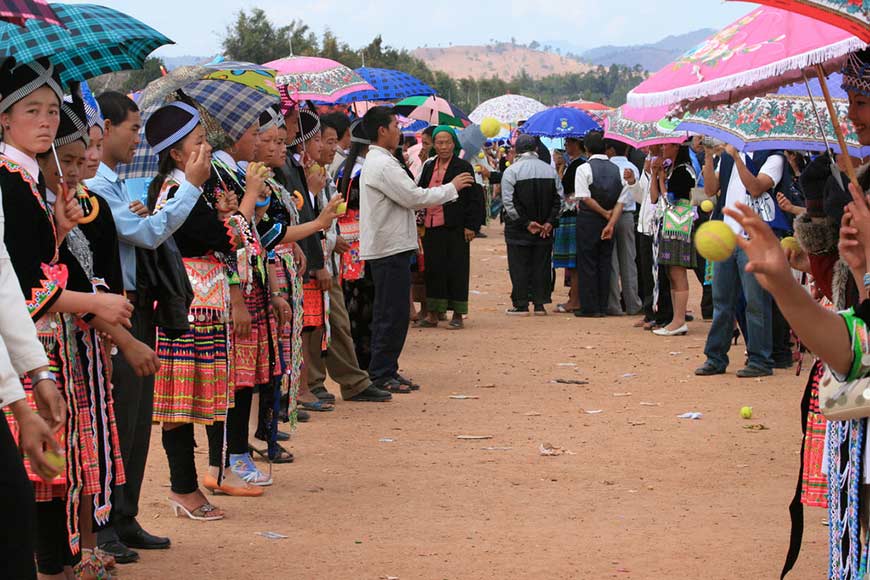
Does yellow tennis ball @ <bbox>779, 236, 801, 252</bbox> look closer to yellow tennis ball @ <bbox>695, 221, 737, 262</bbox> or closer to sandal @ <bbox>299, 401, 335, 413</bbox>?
yellow tennis ball @ <bbox>695, 221, 737, 262</bbox>

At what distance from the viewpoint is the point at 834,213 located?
14.5ft

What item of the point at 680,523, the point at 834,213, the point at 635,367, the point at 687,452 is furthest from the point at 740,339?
the point at 834,213

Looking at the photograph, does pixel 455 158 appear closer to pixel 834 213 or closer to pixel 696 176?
pixel 696 176

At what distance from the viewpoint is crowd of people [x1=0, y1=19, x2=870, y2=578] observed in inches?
142

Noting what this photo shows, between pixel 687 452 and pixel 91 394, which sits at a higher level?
pixel 91 394

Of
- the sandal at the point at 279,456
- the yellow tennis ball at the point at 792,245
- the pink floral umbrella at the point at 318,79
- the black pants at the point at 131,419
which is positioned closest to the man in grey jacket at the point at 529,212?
the pink floral umbrella at the point at 318,79

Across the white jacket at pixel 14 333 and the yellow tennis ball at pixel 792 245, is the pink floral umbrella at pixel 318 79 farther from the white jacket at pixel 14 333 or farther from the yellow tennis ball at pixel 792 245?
the white jacket at pixel 14 333

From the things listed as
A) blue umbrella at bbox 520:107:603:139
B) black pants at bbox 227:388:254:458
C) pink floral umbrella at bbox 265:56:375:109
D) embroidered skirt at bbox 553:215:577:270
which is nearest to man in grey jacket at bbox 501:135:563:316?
embroidered skirt at bbox 553:215:577:270

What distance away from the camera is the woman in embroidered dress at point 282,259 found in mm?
7004

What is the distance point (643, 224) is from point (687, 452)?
6.87m

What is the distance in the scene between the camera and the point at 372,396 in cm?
1022

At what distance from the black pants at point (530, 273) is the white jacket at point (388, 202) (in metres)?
5.87

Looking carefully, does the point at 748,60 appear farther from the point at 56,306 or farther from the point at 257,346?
the point at 257,346

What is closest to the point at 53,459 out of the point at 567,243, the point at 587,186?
the point at 587,186
